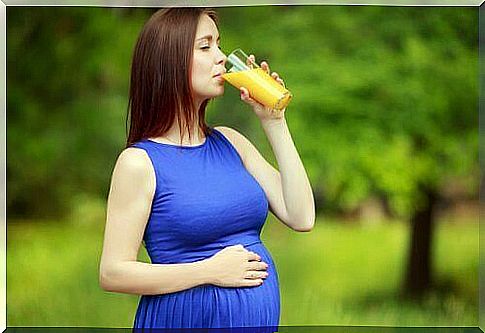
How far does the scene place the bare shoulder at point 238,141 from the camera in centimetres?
296

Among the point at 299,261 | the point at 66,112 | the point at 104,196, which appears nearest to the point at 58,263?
the point at 104,196

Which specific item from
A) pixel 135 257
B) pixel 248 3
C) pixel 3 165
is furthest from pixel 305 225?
pixel 3 165

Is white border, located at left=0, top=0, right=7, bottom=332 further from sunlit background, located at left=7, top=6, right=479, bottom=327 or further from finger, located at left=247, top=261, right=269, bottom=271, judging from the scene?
finger, located at left=247, top=261, right=269, bottom=271

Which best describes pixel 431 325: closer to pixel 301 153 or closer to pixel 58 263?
pixel 301 153

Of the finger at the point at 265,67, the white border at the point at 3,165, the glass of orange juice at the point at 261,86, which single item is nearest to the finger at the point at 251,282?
the glass of orange juice at the point at 261,86

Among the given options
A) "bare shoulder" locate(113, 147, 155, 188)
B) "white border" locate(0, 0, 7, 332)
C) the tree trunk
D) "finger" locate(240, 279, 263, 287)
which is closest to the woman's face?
"bare shoulder" locate(113, 147, 155, 188)

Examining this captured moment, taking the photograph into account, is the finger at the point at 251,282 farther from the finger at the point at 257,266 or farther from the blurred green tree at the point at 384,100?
the blurred green tree at the point at 384,100

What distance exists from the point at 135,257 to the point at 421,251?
92 centimetres

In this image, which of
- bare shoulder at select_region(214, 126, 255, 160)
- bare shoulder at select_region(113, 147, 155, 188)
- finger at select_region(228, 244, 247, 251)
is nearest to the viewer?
bare shoulder at select_region(113, 147, 155, 188)

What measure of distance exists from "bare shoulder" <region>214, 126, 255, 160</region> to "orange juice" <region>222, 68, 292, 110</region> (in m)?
0.16

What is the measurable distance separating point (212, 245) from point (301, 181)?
1.00 feet

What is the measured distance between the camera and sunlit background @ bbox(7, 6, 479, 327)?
3100 mm

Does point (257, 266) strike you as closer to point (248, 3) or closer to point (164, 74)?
point (164, 74)

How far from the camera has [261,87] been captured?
9.39 feet
